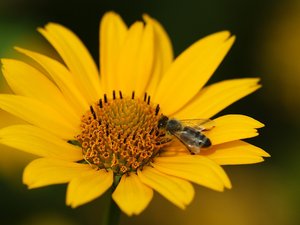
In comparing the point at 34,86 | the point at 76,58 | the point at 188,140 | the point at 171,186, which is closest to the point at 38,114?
the point at 34,86

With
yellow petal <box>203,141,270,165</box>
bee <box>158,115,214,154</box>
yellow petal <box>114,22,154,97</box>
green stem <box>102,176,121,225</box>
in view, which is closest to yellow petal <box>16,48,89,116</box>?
yellow petal <box>114,22,154,97</box>

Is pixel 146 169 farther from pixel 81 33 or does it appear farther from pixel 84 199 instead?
pixel 81 33

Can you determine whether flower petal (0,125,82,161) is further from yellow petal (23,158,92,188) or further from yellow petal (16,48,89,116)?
yellow petal (16,48,89,116)

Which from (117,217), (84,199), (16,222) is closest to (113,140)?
Answer: (117,217)

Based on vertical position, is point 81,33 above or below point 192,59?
above

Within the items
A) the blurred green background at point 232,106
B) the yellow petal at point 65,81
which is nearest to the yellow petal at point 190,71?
the yellow petal at point 65,81

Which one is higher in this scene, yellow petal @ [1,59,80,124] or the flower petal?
yellow petal @ [1,59,80,124]

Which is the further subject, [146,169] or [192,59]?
[192,59]
